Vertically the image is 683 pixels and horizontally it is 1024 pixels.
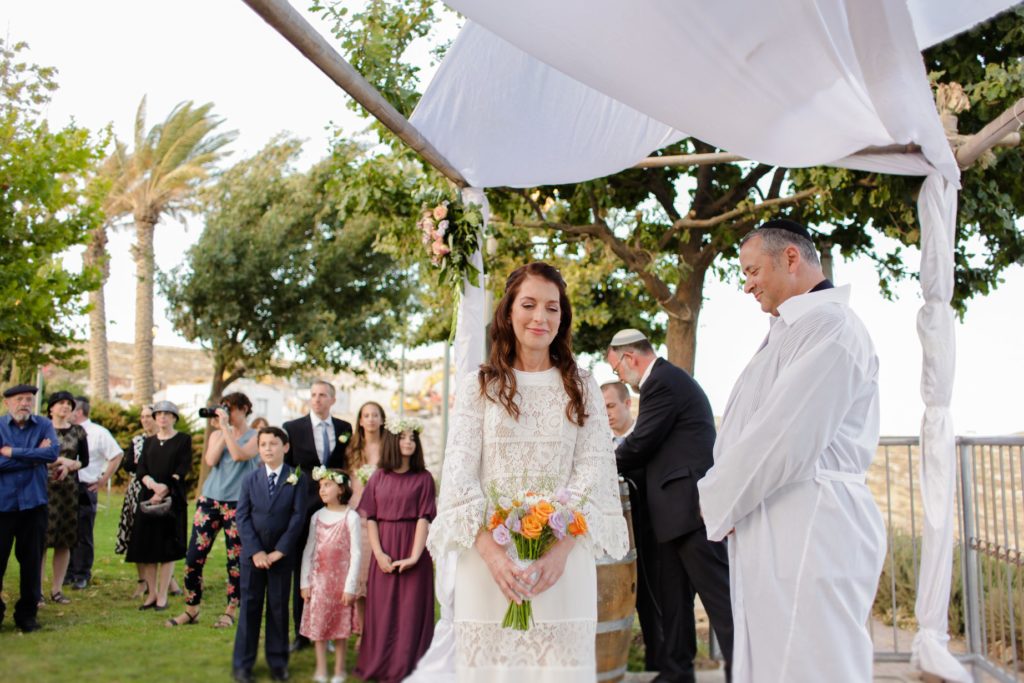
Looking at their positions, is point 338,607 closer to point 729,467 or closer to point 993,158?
point 729,467

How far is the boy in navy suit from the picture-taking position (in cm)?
570

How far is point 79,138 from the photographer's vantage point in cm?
1198

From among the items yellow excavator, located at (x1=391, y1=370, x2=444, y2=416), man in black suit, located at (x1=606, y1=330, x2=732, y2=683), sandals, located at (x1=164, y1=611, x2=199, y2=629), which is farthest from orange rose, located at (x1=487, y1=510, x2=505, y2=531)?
yellow excavator, located at (x1=391, y1=370, x2=444, y2=416)

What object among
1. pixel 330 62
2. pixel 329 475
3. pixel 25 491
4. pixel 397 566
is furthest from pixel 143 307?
pixel 330 62

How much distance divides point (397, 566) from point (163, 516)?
11.0ft

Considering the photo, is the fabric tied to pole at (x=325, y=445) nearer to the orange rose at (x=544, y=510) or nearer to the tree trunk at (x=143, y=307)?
the orange rose at (x=544, y=510)

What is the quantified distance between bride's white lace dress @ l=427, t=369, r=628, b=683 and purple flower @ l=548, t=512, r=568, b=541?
0.14m

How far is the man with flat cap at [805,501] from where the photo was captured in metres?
2.94

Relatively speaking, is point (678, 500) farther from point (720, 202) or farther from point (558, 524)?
point (720, 202)

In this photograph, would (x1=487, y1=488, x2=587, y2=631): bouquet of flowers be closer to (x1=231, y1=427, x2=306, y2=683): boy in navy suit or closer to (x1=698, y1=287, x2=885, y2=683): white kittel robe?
(x1=698, y1=287, x2=885, y2=683): white kittel robe

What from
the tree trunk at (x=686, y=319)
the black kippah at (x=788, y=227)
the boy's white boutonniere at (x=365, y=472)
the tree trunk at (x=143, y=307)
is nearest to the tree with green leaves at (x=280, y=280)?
the tree trunk at (x=143, y=307)

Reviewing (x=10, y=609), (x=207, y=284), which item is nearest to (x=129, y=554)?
(x=10, y=609)

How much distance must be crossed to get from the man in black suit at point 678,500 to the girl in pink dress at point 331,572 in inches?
71.2

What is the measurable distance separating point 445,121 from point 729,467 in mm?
3257
